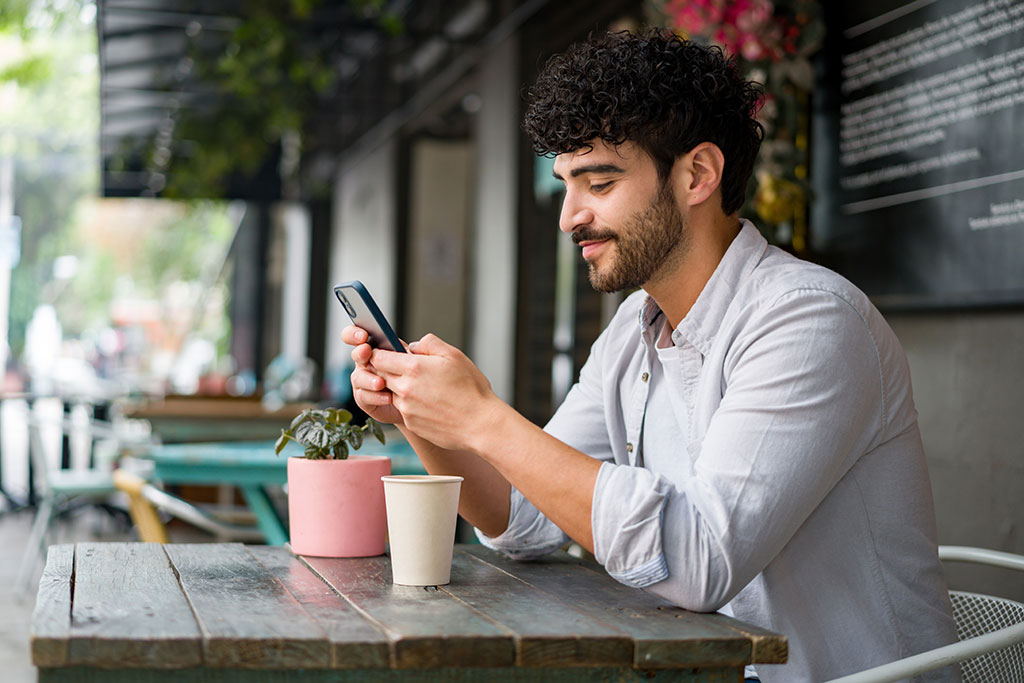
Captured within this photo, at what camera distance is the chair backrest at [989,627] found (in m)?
1.51

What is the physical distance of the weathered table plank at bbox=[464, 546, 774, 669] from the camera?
113cm

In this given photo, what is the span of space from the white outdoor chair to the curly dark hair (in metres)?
0.67

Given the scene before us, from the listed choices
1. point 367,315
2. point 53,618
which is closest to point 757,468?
point 367,315

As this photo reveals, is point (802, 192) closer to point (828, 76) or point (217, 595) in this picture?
point (828, 76)

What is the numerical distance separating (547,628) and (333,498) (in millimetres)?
509

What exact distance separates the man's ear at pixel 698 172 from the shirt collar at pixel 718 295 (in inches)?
3.3

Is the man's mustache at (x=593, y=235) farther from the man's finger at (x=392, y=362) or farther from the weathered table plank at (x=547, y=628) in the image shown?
the weathered table plank at (x=547, y=628)

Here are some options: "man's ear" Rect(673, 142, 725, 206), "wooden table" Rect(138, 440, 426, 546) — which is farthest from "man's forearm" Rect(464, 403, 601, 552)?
"wooden table" Rect(138, 440, 426, 546)

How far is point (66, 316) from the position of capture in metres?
34.0

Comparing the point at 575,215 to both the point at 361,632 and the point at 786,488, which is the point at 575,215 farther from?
the point at 361,632

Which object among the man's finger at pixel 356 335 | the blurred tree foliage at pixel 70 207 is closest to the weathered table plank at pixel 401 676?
the man's finger at pixel 356 335

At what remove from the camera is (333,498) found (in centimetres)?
157

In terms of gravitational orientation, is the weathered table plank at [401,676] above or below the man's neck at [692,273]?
below

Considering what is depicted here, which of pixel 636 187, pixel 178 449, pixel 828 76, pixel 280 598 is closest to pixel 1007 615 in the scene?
pixel 636 187
